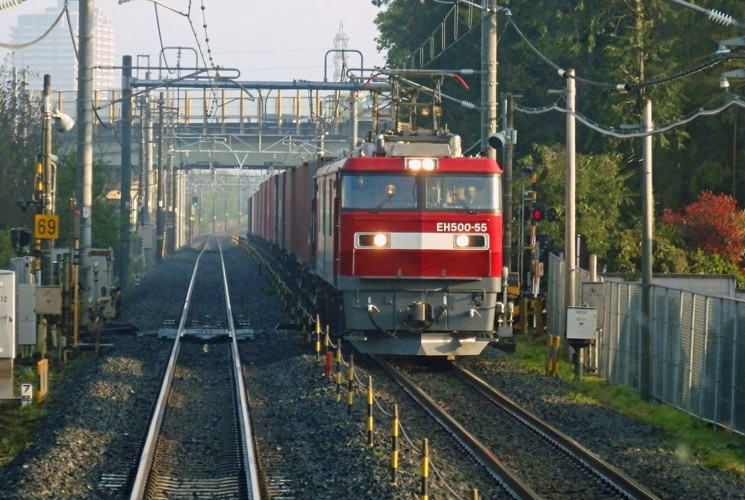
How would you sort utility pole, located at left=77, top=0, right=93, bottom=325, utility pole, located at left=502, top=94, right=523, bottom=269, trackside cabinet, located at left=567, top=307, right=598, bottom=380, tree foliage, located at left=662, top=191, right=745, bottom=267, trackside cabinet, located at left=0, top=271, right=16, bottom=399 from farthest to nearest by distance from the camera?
tree foliage, located at left=662, top=191, right=745, bottom=267 < utility pole, located at left=502, top=94, right=523, bottom=269 < utility pole, located at left=77, top=0, right=93, bottom=325 < trackside cabinet, located at left=567, top=307, right=598, bottom=380 < trackside cabinet, located at left=0, top=271, right=16, bottom=399

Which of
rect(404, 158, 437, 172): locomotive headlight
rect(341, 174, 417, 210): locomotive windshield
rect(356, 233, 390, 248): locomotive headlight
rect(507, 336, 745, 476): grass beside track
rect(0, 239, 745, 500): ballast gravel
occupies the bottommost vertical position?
rect(507, 336, 745, 476): grass beside track

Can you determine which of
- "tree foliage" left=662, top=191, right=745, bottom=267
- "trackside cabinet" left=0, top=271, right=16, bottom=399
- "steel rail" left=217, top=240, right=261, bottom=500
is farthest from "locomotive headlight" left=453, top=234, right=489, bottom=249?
"tree foliage" left=662, top=191, right=745, bottom=267

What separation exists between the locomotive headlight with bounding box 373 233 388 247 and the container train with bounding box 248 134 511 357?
0.05 ft

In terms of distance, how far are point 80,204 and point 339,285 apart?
6885 mm

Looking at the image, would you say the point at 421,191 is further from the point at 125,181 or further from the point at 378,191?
the point at 125,181

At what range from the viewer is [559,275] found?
23969 millimetres

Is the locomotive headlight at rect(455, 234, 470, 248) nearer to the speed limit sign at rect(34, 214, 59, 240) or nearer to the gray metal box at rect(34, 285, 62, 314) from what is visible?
the gray metal box at rect(34, 285, 62, 314)

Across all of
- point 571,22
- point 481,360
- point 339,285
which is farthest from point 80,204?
point 571,22

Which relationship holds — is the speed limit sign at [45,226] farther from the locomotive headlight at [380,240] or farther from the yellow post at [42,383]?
the locomotive headlight at [380,240]

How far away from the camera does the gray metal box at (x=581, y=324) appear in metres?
18.9

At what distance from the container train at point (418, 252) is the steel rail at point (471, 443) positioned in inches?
36.2

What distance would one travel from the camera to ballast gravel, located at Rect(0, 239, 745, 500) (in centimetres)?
1081

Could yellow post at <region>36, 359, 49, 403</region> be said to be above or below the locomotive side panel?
below

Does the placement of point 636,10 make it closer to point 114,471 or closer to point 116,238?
point 116,238
